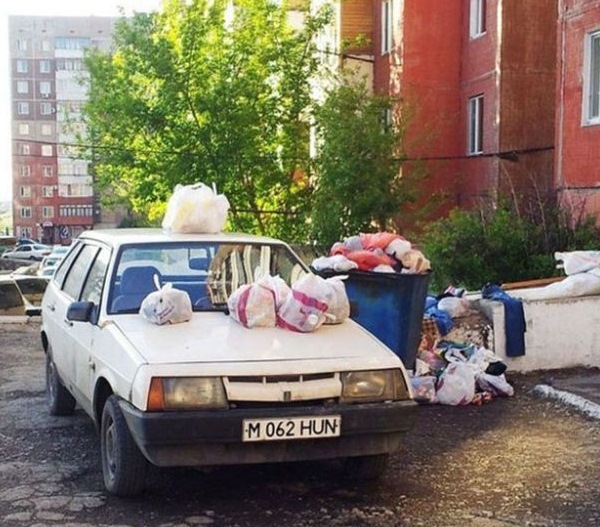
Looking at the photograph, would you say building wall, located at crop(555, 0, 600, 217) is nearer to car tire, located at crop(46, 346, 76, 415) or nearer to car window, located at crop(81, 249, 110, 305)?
car tire, located at crop(46, 346, 76, 415)

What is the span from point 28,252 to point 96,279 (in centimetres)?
6664

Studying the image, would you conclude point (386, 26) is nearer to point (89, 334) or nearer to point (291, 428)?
point (89, 334)

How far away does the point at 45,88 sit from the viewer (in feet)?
337

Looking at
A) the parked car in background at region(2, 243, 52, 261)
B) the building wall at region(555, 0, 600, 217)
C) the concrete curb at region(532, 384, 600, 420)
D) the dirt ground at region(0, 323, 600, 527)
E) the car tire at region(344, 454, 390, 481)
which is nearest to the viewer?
the dirt ground at region(0, 323, 600, 527)

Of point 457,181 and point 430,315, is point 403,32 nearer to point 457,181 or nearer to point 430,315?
point 457,181

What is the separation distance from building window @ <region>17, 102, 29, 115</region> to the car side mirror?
339 ft

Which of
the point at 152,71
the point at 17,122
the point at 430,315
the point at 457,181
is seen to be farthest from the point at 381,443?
the point at 17,122

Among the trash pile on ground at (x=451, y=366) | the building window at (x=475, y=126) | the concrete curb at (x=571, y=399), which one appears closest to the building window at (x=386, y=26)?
the building window at (x=475, y=126)

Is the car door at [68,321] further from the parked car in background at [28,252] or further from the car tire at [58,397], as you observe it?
the parked car in background at [28,252]

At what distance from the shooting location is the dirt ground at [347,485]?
4613mm

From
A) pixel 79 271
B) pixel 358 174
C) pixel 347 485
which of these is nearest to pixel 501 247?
pixel 79 271

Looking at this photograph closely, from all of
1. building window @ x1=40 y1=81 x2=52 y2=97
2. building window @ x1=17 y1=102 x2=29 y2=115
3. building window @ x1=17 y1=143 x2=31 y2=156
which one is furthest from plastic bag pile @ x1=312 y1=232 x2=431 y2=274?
building window @ x1=17 y1=102 x2=29 y2=115

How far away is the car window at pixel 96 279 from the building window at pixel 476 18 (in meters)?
17.3

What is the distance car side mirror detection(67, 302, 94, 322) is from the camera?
5.43 m
